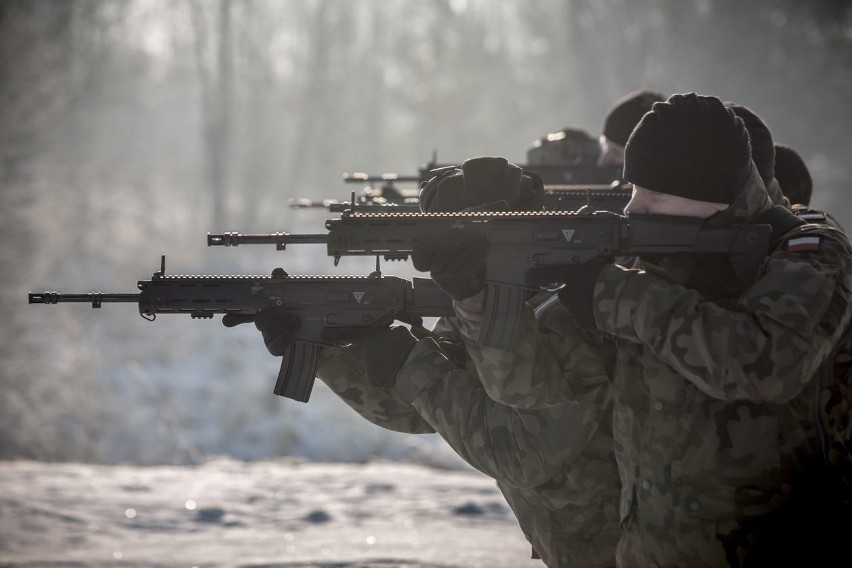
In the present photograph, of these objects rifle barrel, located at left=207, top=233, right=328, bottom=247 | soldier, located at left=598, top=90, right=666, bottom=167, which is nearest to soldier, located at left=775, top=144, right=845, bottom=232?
soldier, located at left=598, top=90, right=666, bottom=167

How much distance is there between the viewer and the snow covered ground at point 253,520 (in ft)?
25.7

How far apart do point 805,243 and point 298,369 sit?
7.30 ft

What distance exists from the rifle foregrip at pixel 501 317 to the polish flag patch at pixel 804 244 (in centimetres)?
85

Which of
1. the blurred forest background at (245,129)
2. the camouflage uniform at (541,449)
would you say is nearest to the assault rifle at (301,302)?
the camouflage uniform at (541,449)

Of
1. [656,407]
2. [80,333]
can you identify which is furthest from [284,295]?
[80,333]

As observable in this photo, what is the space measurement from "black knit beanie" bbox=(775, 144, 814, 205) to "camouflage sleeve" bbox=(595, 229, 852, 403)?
242cm

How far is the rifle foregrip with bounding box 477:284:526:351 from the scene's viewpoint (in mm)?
3426

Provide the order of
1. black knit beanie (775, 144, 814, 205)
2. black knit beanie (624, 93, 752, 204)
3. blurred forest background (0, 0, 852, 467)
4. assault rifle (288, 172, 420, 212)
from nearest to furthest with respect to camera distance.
Result: black knit beanie (624, 93, 752, 204), black knit beanie (775, 144, 814, 205), assault rifle (288, 172, 420, 212), blurred forest background (0, 0, 852, 467)

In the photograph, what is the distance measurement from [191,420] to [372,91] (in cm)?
2266

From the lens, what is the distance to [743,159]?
3264 mm

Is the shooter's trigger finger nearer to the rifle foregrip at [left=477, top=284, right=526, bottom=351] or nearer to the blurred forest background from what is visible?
the rifle foregrip at [left=477, top=284, right=526, bottom=351]

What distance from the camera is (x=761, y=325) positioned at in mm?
2949

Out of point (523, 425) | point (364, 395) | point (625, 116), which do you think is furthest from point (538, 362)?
point (625, 116)

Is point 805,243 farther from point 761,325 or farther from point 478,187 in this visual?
point 478,187
